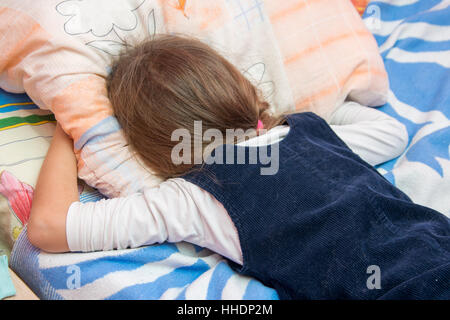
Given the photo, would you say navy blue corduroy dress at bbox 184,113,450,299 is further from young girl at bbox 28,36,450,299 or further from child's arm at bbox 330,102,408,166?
child's arm at bbox 330,102,408,166

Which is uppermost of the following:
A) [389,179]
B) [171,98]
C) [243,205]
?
[171,98]

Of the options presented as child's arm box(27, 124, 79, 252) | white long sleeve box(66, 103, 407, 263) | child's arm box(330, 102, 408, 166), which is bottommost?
child's arm box(330, 102, 408, 166)

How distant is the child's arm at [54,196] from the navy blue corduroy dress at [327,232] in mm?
198

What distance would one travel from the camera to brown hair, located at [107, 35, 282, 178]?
0.75m

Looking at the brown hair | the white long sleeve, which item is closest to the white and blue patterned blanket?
the white long sleeve

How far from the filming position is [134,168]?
789 millimetres

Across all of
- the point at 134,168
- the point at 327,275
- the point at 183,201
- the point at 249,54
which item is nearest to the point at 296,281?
the point at 327,275

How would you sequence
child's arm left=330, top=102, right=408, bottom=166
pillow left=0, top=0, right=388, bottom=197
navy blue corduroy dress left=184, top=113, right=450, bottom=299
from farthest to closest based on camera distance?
child's arm left=330, top=102, right=408, bottom=166, pillow left=0, top=0, right=388, bottom=197, navy blue corduroy dress left=184, top=113, right=450, bottom=299

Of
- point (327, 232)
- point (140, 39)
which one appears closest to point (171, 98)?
point (140, 39)

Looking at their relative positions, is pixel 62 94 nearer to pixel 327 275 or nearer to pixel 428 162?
pixel 327 275

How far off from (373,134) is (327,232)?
31cm

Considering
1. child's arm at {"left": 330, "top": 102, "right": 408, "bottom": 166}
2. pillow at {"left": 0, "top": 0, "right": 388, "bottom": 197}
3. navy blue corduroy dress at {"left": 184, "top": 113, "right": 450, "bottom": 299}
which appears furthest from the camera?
child's arm at {"left": 330, "top": 102, "right": 408, "bottom": 166}

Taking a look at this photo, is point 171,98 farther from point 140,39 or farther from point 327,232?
point 327,232

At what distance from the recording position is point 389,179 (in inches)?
35.4
